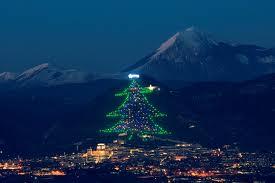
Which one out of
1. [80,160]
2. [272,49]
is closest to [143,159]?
[80,160]

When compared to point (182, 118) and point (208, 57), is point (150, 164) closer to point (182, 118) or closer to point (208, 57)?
point (182, 118)

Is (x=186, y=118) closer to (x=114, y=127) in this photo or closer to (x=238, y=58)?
(x=114, y=127)

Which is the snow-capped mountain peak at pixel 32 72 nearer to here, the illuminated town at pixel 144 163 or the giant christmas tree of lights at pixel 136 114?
the giant christmas tree of lights at pixel 136 114

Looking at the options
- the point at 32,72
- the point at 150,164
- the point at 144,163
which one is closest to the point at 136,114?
the point at 144,163

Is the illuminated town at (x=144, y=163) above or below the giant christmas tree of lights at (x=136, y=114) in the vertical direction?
below

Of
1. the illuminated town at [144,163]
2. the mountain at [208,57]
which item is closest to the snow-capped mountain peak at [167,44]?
the mountain at [208,57]

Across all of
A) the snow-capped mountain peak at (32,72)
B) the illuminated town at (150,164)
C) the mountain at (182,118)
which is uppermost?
the snow-capped mountain peak at (32,72)

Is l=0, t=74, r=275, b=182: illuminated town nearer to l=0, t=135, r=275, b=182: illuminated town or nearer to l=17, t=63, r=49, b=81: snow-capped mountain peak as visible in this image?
l=0, t=135, r=275, b=182: illuminated town

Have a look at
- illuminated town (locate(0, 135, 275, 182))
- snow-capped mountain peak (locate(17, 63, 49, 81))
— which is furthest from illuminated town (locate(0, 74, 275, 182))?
snow-capped mountain peak (locate(17, 63, 49, 81))
